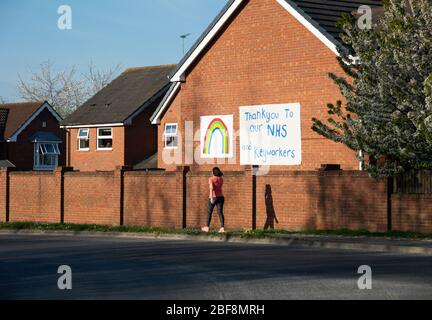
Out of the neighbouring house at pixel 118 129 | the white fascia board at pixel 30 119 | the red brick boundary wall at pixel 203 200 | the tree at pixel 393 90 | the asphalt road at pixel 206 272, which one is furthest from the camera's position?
the white fascia board at pixel 30 119

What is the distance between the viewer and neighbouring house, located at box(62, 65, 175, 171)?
53.4 meters

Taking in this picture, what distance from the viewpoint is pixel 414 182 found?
2455 centimetres

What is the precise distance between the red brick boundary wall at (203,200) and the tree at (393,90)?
108cm

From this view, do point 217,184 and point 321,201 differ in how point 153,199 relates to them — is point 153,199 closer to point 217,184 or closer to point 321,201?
point 217,184

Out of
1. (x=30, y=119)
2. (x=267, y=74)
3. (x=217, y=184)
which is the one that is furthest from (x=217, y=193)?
(x=30, y=119)

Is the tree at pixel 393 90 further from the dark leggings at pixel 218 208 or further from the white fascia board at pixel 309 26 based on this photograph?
the white fascia board at pixel 309 26

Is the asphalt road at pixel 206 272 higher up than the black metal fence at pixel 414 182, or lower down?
lower down

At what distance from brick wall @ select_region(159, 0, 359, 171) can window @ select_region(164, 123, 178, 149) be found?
28.6 ft

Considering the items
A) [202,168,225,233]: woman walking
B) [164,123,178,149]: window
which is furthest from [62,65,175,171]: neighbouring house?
[202,168,225,233]: woman walking

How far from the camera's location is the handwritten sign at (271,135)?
31.3 metres

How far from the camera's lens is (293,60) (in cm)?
3123

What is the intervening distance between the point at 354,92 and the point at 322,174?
256cm

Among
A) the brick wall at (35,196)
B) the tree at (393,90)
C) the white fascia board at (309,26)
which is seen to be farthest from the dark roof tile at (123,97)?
the tree at (393,90)

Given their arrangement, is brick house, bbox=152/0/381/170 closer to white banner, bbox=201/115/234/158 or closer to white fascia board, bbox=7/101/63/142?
white banner, bbox=201/115/234/158
